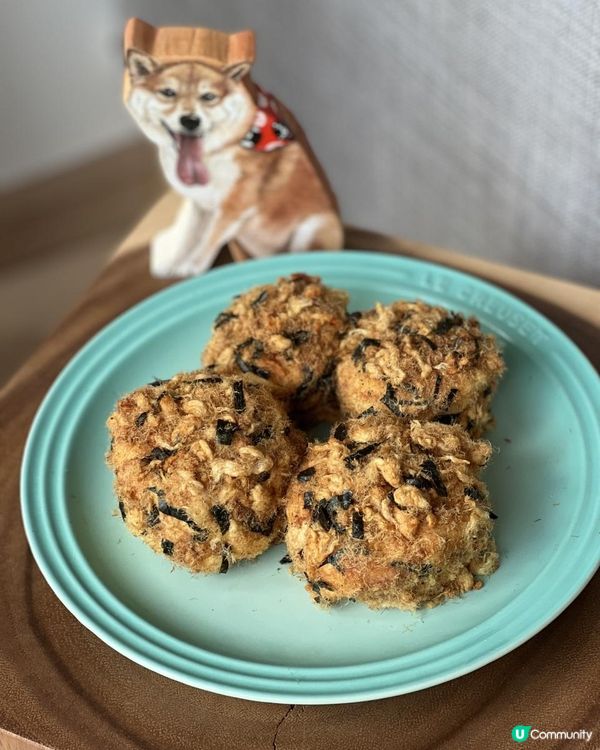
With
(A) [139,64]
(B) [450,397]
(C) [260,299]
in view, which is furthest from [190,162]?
(B) [450,397]

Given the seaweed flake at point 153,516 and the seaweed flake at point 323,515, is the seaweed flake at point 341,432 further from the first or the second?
the seaweed flake at point 153,516

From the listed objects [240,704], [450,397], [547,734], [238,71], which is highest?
[238,71]

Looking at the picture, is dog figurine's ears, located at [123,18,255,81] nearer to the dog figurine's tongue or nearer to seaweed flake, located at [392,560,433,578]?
the dog figurine's tongue

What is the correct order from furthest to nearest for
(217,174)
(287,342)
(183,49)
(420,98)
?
(420,98)
(217,174)
(183,49)
(287,342)

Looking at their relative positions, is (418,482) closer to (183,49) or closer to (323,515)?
(323,515)

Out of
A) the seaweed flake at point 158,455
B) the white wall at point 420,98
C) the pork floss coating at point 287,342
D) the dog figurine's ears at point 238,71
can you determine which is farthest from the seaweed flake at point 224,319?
the white wall at point 420,98
